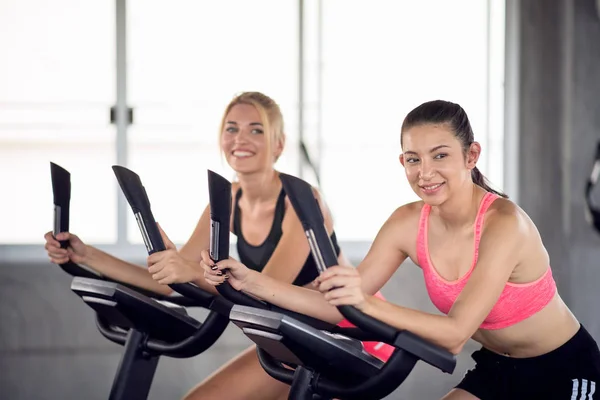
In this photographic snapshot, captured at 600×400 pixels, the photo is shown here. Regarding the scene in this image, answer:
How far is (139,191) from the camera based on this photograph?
1.70 m

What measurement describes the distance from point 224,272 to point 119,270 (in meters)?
0.77

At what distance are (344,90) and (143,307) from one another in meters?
2.64

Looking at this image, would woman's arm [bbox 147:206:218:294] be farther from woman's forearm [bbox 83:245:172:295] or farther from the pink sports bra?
the pink sports bra

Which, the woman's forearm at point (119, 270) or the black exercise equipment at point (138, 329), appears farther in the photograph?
the woman's forearm at point (119, 270)

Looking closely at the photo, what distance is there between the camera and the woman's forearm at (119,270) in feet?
7.91

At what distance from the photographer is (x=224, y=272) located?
1.79 metres

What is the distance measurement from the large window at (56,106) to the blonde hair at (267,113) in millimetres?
1290

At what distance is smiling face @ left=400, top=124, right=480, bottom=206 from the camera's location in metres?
1.88

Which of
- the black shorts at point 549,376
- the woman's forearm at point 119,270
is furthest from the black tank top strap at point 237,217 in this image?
the black shorts at point 549,376

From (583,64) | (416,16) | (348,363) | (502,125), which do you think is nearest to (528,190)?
(502,125)

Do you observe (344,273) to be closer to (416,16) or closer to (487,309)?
(487,309)

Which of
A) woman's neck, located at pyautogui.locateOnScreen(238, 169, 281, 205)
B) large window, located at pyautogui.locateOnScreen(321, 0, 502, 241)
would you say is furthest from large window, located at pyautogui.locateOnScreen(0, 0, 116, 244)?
woman's neck, located at pyautogui.locateOnScreen(238, 169, 281, 205)

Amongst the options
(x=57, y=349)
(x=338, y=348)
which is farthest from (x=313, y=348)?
(x=57, y=349)

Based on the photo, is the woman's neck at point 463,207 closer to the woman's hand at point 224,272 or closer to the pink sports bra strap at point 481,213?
the pink sports bra strap at point 481,213
